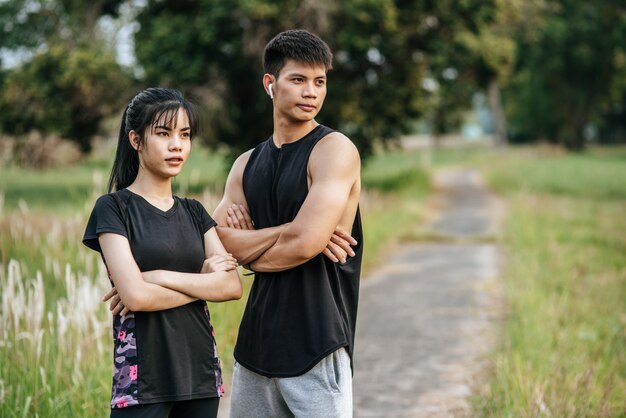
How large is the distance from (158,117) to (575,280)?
258 inches

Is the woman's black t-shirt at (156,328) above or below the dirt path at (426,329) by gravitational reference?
above

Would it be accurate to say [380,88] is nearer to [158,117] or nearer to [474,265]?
[474,265]

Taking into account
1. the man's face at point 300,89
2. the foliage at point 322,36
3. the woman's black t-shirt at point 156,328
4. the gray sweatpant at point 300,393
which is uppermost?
the foliage at point 322,36

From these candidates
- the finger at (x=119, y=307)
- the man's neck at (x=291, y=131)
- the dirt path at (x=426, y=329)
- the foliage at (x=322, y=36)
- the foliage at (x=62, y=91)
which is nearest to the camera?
the finger at (x=119, y=307)

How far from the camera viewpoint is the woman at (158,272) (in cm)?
242

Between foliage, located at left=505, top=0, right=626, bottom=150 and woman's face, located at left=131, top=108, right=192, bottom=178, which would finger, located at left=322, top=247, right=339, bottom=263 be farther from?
foliage, located at left=505, top=0, right=626, bottom=150

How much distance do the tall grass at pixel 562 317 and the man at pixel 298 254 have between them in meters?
1.52

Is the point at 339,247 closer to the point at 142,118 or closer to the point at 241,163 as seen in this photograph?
the point at 241,163

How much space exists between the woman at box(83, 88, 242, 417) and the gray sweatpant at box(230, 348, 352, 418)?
14 centimetres

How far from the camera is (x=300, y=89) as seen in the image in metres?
2.63

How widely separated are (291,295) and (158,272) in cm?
47

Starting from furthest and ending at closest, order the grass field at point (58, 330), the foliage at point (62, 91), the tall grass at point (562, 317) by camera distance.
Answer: the foliage at point (62, 91) < the tall grass at point (562, 317) < the grass field at point (58, 330)

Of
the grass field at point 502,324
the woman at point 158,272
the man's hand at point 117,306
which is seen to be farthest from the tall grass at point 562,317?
the man's hand at point 117,306

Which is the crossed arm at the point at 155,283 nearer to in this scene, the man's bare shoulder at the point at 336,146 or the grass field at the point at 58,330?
the man's bare shoulder at the point at 336,146
